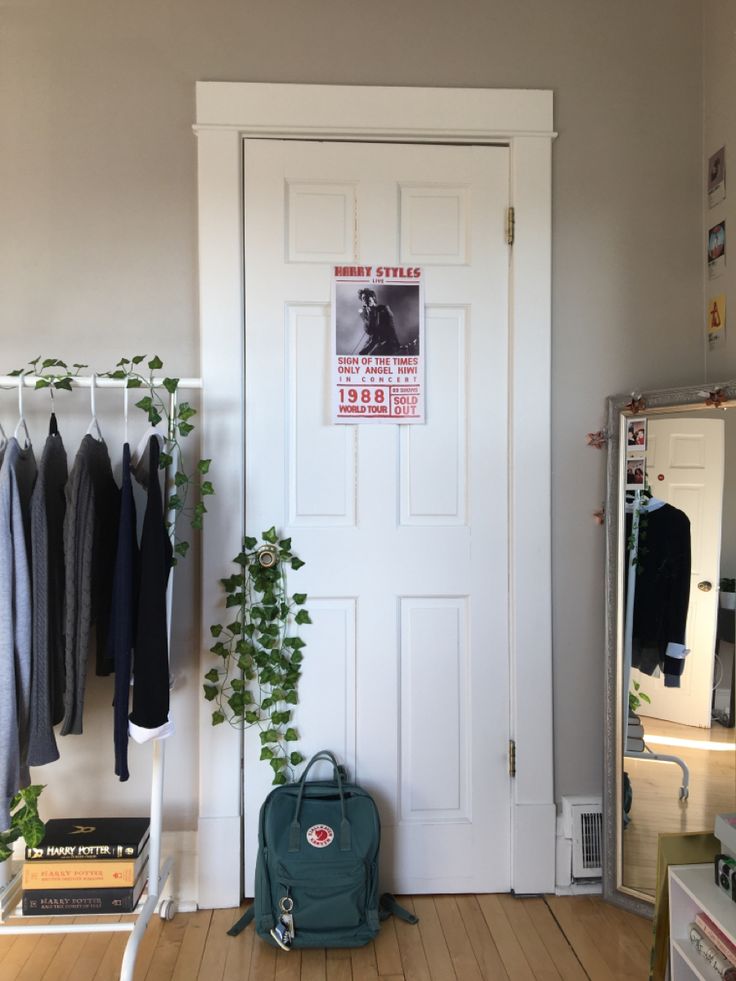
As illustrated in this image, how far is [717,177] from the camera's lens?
201 centimetres

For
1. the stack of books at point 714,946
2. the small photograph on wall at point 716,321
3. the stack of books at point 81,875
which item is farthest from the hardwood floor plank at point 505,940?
the small photograph on wall at point 716,321

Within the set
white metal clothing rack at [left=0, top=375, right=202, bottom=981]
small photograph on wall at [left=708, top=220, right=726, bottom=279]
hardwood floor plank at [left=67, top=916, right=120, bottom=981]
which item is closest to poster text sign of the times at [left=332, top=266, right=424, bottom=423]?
white metal clothing rack at [left=0, top=375, right=202, bottom=981]

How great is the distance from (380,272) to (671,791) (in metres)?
1.67

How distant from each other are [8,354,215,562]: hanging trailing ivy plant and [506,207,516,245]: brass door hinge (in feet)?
3.40

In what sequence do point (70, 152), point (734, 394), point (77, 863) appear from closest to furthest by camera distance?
point (77, 863)
point (734, 394)
point (70, 152)

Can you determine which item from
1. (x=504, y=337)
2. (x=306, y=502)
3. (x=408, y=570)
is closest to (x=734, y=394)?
(x=504, y=337)

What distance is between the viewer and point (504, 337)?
6.68ft

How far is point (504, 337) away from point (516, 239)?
0.93 ft

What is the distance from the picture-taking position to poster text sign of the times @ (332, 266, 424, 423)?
6.54ft

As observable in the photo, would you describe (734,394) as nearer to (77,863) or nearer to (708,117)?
(708,117)

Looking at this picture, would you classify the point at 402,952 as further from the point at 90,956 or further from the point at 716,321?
the point at 716,321

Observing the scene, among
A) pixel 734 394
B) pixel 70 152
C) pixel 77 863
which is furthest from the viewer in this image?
pixel 70 152

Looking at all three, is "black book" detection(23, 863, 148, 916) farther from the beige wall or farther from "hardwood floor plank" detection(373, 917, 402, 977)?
"hardwood floor plank" detection(373, 917, 402, 977)

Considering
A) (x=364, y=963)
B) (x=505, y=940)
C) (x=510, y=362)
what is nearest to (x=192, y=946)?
(x=364, y=963)
